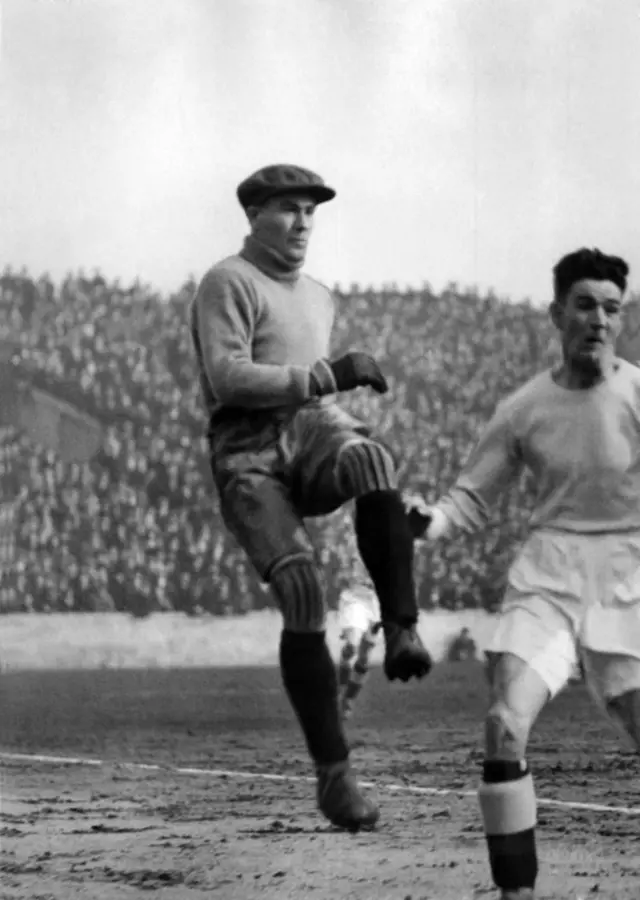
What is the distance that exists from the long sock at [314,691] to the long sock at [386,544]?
0.24m

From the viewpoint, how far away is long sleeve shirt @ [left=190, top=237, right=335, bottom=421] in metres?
3.61

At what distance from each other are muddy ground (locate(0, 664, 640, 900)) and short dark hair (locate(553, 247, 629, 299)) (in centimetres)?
127

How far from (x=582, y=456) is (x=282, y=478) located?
0.65 metres

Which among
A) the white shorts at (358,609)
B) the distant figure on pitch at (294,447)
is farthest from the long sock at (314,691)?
the white shorts at (358,609)

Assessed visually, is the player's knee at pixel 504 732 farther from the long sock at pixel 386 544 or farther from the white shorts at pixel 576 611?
the long sock at pixel 386 544

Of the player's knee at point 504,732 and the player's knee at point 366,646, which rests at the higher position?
the player's knee at point 366,646

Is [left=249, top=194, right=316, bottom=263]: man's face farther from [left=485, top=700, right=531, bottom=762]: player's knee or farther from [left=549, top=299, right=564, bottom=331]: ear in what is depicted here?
[left=485, top=700, right=531, bottom=762]: player's knee

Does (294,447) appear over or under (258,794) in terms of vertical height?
over

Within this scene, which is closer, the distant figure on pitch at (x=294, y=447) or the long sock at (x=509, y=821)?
the long sock at (x=509, y=821)

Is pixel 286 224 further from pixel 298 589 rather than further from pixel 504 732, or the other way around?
pixel 504 732

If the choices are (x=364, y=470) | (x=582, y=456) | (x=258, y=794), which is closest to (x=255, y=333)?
(x=364, y=470)

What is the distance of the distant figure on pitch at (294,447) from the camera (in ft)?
11.7

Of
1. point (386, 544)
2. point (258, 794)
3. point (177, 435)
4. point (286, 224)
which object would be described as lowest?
point (258, 794)

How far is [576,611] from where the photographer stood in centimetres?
347
